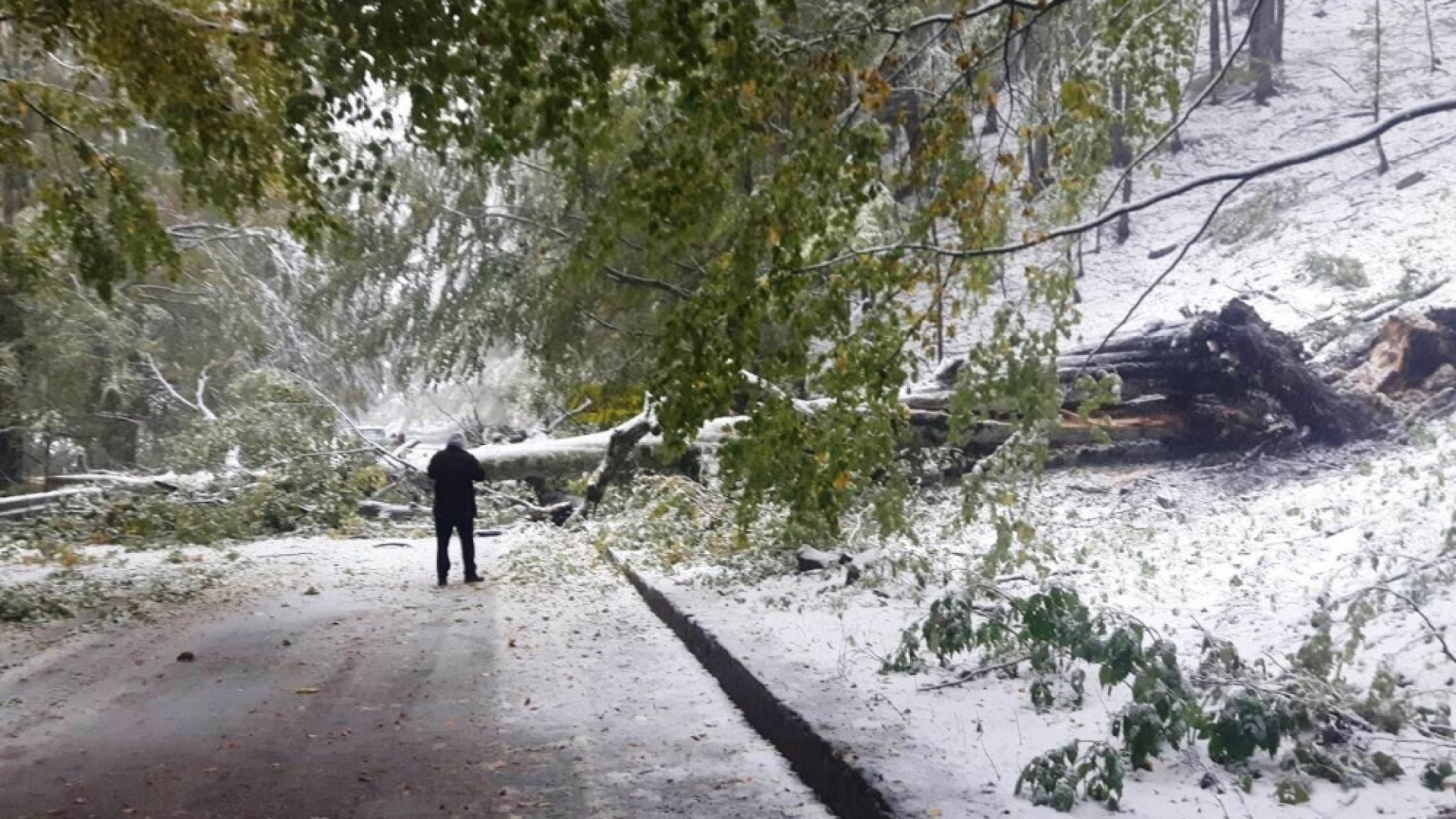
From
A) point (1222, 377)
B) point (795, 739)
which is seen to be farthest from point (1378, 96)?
point (795, 739)

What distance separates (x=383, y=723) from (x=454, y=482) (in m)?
7.53

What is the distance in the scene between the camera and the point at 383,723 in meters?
7.17

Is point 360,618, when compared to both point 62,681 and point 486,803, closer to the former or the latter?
point 62,681

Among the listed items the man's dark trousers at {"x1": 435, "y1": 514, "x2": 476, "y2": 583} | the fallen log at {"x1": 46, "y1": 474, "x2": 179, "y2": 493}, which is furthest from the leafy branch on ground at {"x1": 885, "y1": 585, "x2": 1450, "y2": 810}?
the fallen log at {"x1": 46, "y1": 474, "x2": 179, "y2": 493}

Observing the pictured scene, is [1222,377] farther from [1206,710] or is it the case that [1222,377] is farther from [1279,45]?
[1279,45]

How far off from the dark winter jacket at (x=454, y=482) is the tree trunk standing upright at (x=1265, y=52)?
25.0 metres

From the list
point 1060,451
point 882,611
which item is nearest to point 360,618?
point 882,611

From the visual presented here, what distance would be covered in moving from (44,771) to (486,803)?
2428 millimetres

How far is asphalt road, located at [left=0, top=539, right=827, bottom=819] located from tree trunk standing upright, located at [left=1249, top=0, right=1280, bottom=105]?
1076 inches

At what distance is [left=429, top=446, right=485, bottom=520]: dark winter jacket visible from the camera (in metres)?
Result: 14.4

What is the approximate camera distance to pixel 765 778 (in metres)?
5.64

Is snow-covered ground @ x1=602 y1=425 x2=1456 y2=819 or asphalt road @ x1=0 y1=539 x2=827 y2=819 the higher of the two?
snow-covered ground @ x1=602 y1=425 x2=1456 y2=819

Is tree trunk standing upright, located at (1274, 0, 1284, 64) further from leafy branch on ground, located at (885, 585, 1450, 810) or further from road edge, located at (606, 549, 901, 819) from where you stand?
leafy branch on ground, located at (885, 585, 1450, 810)

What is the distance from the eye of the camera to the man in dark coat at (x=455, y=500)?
14.4 metres
